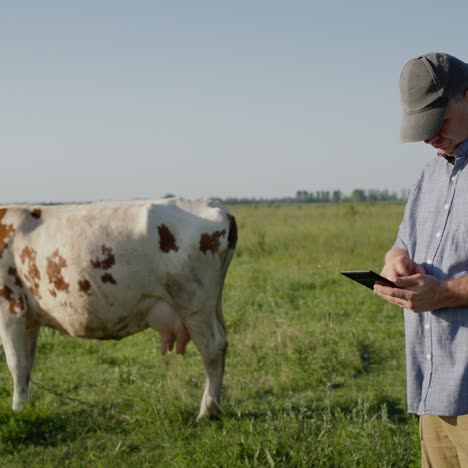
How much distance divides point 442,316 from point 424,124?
2.18 feet

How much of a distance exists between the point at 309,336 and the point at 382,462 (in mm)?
3248

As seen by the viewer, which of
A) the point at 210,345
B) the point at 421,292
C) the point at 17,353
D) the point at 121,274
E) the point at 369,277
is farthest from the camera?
the point at 17,353

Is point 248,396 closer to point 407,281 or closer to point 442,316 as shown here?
point 442,316

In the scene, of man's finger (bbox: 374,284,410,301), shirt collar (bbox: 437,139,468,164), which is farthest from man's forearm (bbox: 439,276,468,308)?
shirt collar (bbox: 437,139,468,164)

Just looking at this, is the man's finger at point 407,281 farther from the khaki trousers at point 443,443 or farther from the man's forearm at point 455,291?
the khaki trousers at point 443,443

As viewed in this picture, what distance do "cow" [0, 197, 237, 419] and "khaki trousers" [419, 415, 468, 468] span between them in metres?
2.81

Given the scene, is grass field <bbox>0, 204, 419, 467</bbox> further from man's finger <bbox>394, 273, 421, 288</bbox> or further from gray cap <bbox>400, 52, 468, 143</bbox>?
gray cap <bbox>400, 52, 468, 143</bbox>

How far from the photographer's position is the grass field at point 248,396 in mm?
4012

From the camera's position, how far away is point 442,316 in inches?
89.5

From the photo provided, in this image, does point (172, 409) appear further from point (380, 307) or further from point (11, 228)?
point (380, 307)

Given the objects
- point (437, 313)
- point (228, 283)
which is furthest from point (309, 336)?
point (437, 313)

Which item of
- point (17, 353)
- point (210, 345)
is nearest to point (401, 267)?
point (210, 345)

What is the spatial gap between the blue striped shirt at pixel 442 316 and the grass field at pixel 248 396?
1.61 metres

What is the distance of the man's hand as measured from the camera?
2145 millimetres
